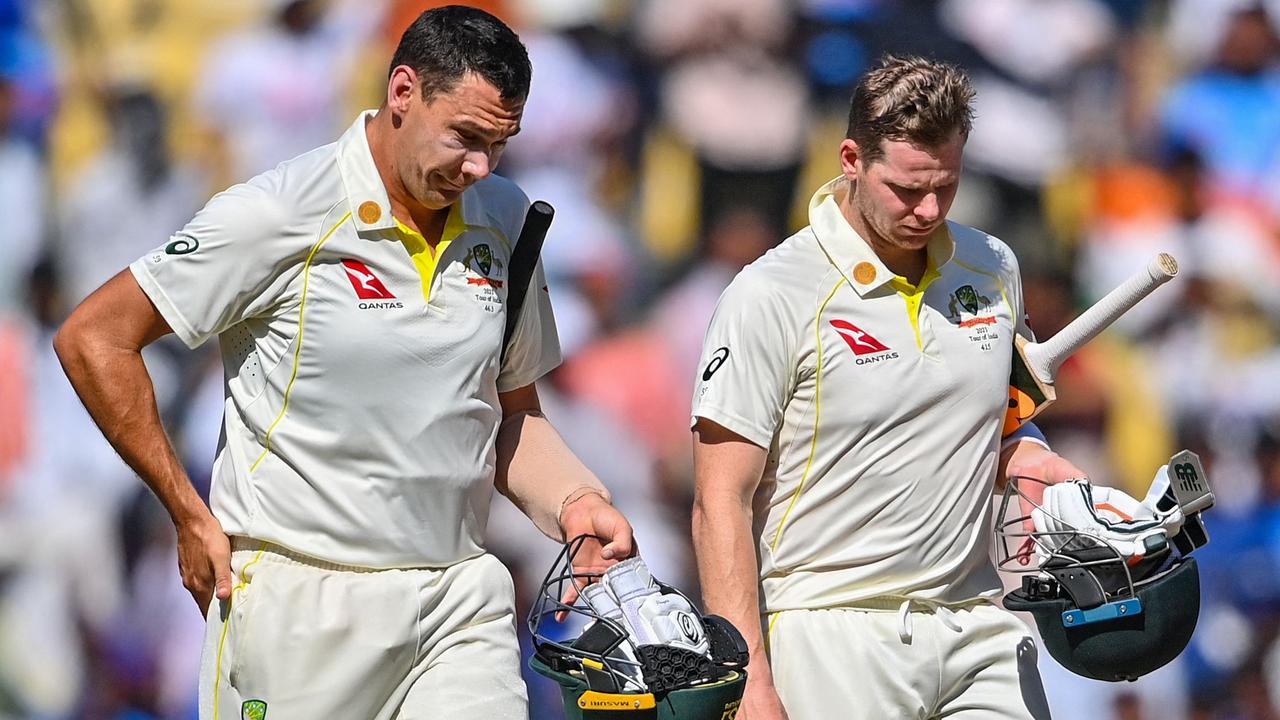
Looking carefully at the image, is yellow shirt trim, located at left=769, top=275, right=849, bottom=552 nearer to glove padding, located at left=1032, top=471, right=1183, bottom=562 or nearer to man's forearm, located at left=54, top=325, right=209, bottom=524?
glove padding, located at left=1032, top=471, right=1183, bottom=562

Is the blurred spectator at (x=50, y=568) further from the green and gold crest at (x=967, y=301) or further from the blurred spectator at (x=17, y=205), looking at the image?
the green and gold crest at (x=967, y=301)

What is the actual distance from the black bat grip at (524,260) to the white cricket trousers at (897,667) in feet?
2.79

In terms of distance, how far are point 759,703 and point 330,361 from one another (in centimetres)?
110

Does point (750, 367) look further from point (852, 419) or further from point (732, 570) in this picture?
point (732, 570)

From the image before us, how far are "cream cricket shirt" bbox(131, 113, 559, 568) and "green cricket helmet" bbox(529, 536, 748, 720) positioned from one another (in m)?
0.40

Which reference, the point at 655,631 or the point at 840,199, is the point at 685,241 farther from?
the point at 655,631

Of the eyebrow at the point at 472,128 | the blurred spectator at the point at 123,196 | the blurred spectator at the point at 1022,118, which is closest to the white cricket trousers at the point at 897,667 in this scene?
the eyebrow at the point at 472,128

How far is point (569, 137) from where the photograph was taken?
646cm

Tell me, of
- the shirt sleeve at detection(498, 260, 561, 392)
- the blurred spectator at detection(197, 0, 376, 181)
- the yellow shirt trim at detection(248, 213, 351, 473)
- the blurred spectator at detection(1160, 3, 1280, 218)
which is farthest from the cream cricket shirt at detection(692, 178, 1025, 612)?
the blurred spectator at detection(1160, 3, 1280, 218)

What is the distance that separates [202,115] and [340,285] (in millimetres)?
3299

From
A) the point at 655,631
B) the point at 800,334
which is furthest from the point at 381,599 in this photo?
the point at 800,334

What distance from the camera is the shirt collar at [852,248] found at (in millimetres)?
3748

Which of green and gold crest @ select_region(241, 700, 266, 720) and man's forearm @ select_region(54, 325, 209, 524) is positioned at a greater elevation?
man's forearm @ select_region(54, 325, 209, 524)

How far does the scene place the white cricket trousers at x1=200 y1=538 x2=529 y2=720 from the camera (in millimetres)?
3410
